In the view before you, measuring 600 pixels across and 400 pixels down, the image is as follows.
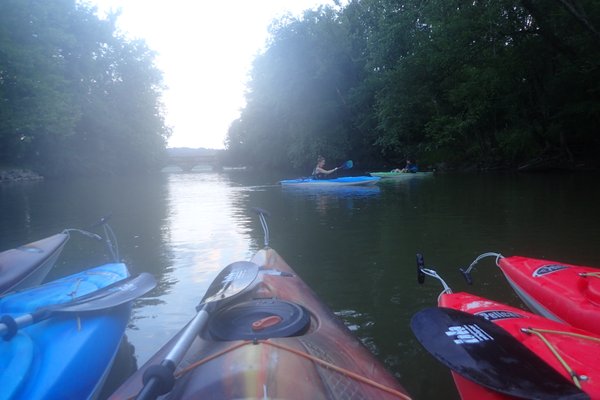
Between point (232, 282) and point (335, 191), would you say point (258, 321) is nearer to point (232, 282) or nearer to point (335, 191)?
point (232, 282)

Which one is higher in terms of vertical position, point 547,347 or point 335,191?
point 547,347

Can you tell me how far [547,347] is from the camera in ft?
7.20

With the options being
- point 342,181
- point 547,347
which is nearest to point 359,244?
point 547,347

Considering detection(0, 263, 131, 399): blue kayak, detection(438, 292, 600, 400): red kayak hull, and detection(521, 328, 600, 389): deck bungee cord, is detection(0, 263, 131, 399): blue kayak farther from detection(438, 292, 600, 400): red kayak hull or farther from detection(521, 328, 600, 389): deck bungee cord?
detection(521, 328, 600, 389): deck bungee cord

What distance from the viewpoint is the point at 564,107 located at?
19859 mm

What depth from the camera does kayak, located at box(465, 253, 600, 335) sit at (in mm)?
2854

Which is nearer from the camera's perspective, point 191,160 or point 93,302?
point 93,302

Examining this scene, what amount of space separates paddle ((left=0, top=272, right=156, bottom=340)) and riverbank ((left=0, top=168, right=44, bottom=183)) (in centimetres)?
3284

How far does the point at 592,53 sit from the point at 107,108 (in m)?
38.6

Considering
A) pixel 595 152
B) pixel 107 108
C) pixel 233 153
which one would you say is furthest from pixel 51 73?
pixel 595 152

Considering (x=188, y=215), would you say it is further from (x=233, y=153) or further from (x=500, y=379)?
(x=233, y=153)

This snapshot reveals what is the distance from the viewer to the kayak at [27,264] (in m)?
4.00

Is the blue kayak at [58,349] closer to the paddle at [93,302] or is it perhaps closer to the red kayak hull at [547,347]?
the paddle at [93,302]

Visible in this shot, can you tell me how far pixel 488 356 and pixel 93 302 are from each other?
2630mm
